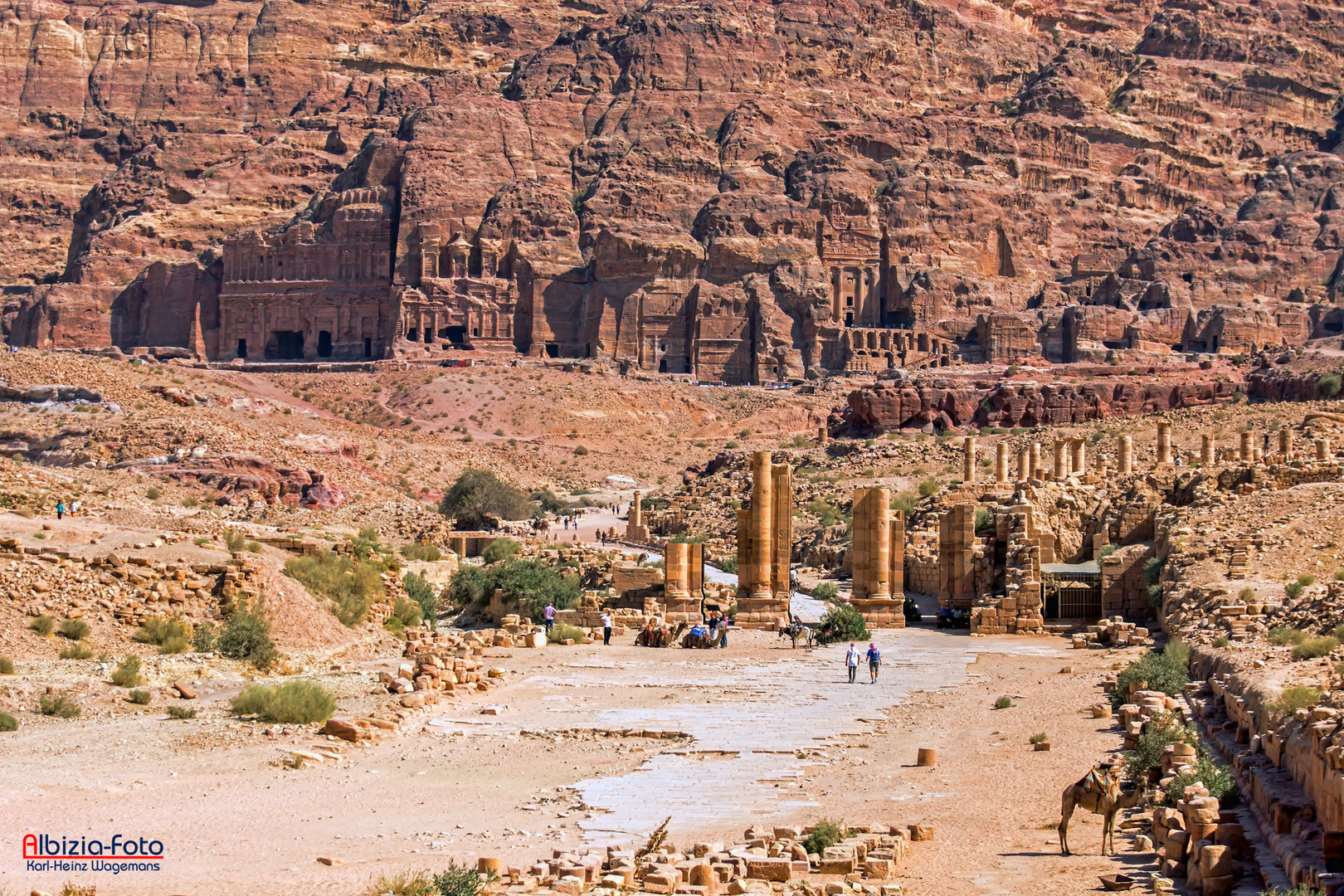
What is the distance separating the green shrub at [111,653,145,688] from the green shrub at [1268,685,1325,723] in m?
15.1

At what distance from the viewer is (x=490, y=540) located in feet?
200

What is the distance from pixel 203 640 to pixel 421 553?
22.5 metres

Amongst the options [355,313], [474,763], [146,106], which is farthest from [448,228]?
[474,763]

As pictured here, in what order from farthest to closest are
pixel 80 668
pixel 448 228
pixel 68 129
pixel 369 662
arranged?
pixel 68 129
pixel 448 228
pixel 369 662
pixel 80 668

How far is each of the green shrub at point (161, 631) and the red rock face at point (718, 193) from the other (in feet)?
313

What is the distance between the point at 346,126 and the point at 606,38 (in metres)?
23.0

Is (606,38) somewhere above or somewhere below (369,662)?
above

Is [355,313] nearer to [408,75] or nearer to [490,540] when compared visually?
[408,75]

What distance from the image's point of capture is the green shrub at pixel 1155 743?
71.5ft

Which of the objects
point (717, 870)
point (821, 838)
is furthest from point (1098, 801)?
point (717, 870)

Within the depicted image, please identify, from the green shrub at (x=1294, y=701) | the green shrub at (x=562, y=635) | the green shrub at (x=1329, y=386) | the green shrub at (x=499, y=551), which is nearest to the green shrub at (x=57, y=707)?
the green shrub at (x=1294, y=701)

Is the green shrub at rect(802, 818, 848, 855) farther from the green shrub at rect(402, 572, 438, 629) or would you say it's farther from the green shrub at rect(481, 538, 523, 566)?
the green shrub at rect(481, 538, 523, 566)

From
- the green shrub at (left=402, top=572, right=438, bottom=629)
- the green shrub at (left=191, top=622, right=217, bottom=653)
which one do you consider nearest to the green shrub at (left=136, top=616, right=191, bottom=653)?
the green shrub at (left=191, top=622, right=217, bottom=653)

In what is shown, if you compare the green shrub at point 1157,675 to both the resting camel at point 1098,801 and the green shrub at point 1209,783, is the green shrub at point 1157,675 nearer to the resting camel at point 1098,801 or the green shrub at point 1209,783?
the green shrub at point 1209,783
